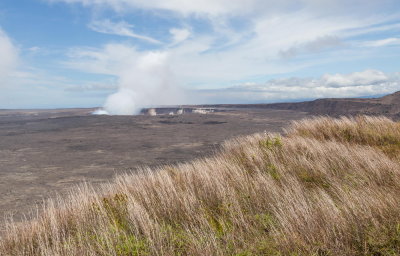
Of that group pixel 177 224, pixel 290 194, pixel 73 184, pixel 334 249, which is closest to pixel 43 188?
pixel 73 184

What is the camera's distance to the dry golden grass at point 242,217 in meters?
2.71

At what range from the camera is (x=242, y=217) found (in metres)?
3.34

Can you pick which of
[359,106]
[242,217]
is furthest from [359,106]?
[242,217]

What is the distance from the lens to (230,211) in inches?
143

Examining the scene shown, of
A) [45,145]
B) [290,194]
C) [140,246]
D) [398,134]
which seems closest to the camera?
[140,246]

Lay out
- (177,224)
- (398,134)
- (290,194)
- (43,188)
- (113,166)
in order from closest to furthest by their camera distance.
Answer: (177,224)
(290,194)
(398,134)
(43,188)
(113,166)

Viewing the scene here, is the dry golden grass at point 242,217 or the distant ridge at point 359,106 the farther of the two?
the distant ridge at point 359,106

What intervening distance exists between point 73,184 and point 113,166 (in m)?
3.18

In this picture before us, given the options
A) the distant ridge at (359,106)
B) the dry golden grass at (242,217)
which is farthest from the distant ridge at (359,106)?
the dry golden grass at (242,217)

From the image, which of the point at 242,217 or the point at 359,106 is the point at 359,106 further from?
the point at 242,217

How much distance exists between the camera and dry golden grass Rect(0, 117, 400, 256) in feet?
8.89

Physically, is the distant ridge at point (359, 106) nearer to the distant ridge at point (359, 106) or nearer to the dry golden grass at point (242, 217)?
the distant ridge at point (359, 106)

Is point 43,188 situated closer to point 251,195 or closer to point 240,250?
point 251,195

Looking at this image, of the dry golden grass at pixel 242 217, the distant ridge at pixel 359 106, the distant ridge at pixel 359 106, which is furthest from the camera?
the distant ridge at pixel 359 106
